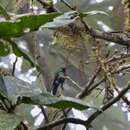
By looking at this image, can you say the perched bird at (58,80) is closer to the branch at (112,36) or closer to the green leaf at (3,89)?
the branch at (112,36)

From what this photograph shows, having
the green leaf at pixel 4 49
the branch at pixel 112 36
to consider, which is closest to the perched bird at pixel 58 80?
the branch at pixel 112 36

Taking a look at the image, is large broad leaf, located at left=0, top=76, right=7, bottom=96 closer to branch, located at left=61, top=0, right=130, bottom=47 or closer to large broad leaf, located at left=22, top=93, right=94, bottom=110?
large broad leaf, located at left=22, top=93, right=94, bottom=110

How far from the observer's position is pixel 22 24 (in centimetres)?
66

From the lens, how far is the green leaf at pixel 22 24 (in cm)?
65

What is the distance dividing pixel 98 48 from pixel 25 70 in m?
1.72

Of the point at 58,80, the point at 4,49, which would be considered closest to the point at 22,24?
the point at 4,49

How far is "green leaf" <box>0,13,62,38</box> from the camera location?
0.65m

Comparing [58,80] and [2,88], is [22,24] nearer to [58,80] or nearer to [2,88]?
[2,88]

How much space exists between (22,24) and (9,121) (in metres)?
0.16

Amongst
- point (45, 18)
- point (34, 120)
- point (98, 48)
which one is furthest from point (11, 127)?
point (34, 120)

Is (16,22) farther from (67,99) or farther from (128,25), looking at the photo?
(128,25)

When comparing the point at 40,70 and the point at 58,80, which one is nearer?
the point at 40,70

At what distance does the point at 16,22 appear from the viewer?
65 cm

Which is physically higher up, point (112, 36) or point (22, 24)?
point (22, 24)
